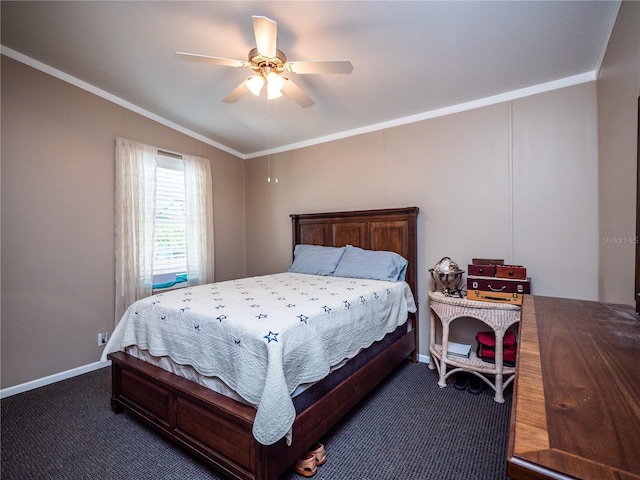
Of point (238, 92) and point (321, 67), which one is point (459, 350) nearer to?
point (321, 67)

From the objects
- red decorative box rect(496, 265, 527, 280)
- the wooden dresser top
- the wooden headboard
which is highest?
the wooden headboard

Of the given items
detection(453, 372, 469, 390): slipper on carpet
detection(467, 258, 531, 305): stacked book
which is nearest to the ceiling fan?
detection(467, 258, 531, 305): stacked book

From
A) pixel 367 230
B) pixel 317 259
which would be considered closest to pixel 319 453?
pixel 317 259

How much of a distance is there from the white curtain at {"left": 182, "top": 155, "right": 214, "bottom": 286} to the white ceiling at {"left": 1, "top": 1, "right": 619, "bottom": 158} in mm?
846

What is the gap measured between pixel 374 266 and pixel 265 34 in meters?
2.08

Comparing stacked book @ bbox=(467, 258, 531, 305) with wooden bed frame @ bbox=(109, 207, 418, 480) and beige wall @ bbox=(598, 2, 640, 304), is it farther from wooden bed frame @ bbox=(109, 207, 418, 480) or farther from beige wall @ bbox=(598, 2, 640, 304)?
wooden bed frame @ bbox=(109, 207, 418, 480)

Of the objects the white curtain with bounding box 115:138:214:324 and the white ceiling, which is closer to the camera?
the white ceiling

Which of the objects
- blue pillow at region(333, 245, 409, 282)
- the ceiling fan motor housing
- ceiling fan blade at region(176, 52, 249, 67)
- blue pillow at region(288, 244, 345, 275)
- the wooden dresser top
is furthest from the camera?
blue pillow at region(288, 244, 345, 275)

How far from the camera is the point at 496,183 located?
2697 millimetres

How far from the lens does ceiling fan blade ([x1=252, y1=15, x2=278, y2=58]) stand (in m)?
1.55

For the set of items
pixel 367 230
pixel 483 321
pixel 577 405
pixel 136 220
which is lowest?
pixel 483 321

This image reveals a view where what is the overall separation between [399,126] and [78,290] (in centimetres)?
365

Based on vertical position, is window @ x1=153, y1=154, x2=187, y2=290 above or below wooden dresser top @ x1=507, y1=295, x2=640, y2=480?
above

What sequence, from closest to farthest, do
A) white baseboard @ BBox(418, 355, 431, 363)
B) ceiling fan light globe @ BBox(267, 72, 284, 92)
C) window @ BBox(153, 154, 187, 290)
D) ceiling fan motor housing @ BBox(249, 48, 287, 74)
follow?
ceiling fan motor housing @ BBox(249, 48, 287, 74) < ceiling fan light globe @ BBox(267, 72, 284, 92) < white baseboard @ BBox(418, 355, 431, 363) < window @ BBox(153, 154, 187, 290)
